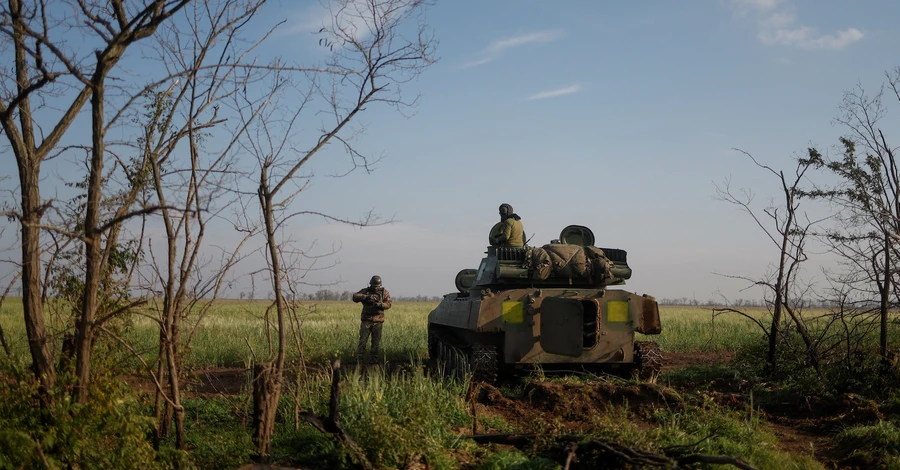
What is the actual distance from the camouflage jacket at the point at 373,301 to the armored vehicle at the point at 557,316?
122 inches

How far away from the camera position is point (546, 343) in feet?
39.0

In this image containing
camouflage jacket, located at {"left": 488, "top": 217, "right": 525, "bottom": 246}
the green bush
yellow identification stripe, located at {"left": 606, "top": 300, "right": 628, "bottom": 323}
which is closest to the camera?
the green bush

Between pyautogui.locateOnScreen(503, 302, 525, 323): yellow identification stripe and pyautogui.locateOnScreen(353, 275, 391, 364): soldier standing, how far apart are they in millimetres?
4434

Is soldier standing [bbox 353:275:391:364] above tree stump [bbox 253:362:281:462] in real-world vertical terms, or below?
above

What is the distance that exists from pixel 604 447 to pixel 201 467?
3.52 meters

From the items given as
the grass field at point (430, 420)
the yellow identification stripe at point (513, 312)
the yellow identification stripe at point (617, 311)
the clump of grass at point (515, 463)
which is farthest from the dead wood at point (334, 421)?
the yellow identification stripe at point (617, 311)

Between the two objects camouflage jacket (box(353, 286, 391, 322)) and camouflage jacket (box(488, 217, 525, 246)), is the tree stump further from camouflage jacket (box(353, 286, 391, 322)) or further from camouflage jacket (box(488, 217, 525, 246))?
camouflage jacket (box(353, 286, 391, 322))

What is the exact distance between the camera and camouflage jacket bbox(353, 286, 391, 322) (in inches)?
622

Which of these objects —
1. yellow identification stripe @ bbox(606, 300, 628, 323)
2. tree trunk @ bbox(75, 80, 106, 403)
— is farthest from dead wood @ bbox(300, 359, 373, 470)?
yellow identification stripe @ bbox(606, 300, 628, 323)

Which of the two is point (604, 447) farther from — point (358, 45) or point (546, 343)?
point (546, 343)

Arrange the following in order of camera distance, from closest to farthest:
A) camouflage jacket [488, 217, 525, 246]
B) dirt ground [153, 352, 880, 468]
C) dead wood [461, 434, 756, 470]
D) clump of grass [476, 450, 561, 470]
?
dead wood [461, 434, 756, 470] < clump of grass [476, 450, 561, 470] < dirt ground [153, 352, 880, 468] < camouflage jacket [488, 217, 525, 246]

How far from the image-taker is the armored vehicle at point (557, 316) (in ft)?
38.7

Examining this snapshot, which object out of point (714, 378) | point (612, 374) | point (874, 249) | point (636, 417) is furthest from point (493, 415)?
point (874, 249)

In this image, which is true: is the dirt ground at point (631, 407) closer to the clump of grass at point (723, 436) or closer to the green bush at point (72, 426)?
the clump of grass at point (723, 436)
